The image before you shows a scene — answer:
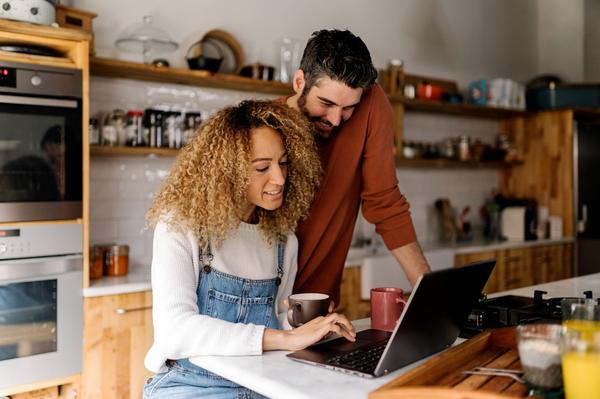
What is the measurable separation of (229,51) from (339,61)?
2327 millimetres

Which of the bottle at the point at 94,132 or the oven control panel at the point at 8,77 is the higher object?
the oven control panel at the point at 8,77

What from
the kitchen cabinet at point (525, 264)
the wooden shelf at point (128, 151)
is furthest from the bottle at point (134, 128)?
the kitchen cabinet at point (525, 264)

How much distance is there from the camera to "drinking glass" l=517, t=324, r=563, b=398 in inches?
46.0

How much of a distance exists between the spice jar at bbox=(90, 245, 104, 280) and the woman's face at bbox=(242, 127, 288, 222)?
1.83 m

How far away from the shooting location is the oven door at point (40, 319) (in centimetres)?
292

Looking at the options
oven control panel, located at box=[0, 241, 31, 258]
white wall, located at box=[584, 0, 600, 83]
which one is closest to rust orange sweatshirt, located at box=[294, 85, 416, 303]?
oven control panel, located at box=[0, 241, 31, 258]

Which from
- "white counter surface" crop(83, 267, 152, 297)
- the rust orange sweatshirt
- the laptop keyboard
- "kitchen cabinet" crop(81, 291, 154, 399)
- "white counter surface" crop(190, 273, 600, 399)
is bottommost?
"kitchen cabinet" crop(81, 291, 154, 399)

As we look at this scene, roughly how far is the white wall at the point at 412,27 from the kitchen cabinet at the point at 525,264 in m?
1.69

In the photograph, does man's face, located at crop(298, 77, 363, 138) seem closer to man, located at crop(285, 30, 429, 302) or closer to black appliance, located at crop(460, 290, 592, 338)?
man, located at crop(285, 30, 429, 302)

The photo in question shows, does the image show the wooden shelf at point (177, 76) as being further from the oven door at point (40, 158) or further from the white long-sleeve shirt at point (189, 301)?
the white long-sleeve shirt at point (189, 301)

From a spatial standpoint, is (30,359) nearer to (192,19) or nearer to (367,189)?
(367,189)

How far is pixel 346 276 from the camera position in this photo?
13.4 ft

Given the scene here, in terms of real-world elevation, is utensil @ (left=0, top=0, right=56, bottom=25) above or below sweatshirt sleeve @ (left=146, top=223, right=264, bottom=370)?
above

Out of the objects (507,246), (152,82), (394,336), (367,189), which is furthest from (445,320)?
(507,246)
